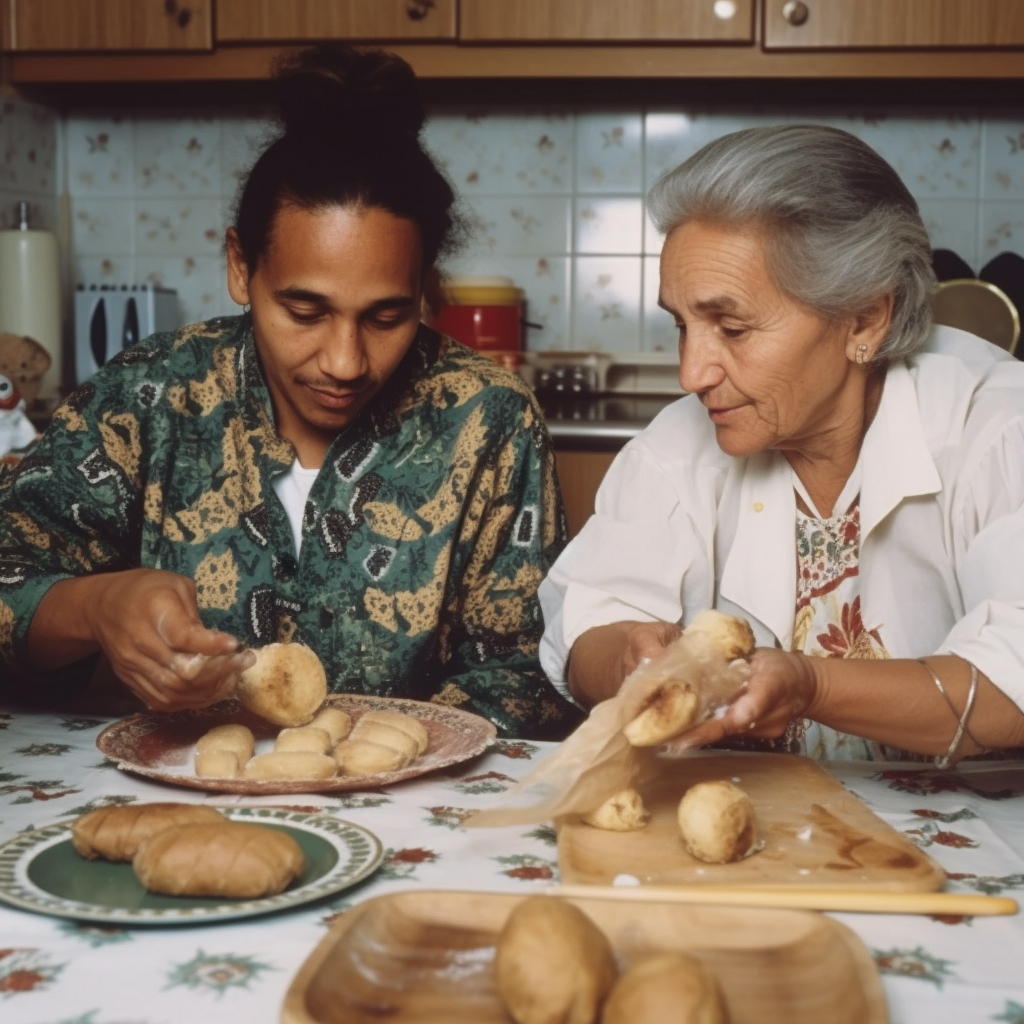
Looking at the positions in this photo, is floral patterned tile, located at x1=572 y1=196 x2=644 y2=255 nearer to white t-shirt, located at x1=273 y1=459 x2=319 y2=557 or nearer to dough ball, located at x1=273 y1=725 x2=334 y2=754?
white t-shirt, located at x1=273 y1=459 x2=319 y2=557

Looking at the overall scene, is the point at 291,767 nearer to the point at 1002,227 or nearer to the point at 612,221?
the point at 612,221

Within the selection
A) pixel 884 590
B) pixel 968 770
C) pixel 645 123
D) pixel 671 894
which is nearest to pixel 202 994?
pixel 671 894

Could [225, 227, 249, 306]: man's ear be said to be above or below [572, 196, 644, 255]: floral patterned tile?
below

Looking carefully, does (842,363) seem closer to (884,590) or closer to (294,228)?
(884,590)

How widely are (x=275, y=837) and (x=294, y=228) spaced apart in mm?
823

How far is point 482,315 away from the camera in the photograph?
303 centimetres

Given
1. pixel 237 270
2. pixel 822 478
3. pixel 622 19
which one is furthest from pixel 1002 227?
pixel 237 270

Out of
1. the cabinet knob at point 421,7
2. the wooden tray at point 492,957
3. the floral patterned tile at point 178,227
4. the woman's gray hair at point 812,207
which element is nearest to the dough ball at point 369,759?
the wooden tray at point 492,957

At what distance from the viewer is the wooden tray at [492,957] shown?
0.66m

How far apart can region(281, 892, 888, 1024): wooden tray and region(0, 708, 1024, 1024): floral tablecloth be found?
0.05 metres

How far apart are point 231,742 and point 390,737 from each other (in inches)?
5.2

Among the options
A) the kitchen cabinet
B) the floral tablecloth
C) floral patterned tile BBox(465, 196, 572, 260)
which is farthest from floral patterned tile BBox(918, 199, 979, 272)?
the floral tablecloth

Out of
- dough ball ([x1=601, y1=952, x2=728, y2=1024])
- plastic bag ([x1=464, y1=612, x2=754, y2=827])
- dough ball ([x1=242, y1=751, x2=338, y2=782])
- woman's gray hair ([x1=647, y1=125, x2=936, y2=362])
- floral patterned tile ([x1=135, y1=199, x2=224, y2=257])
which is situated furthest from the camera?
floral patterned tile ([x1=135, y1=199, x2=224, y2=257])

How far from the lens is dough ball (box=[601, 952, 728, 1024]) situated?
0.60 meters
